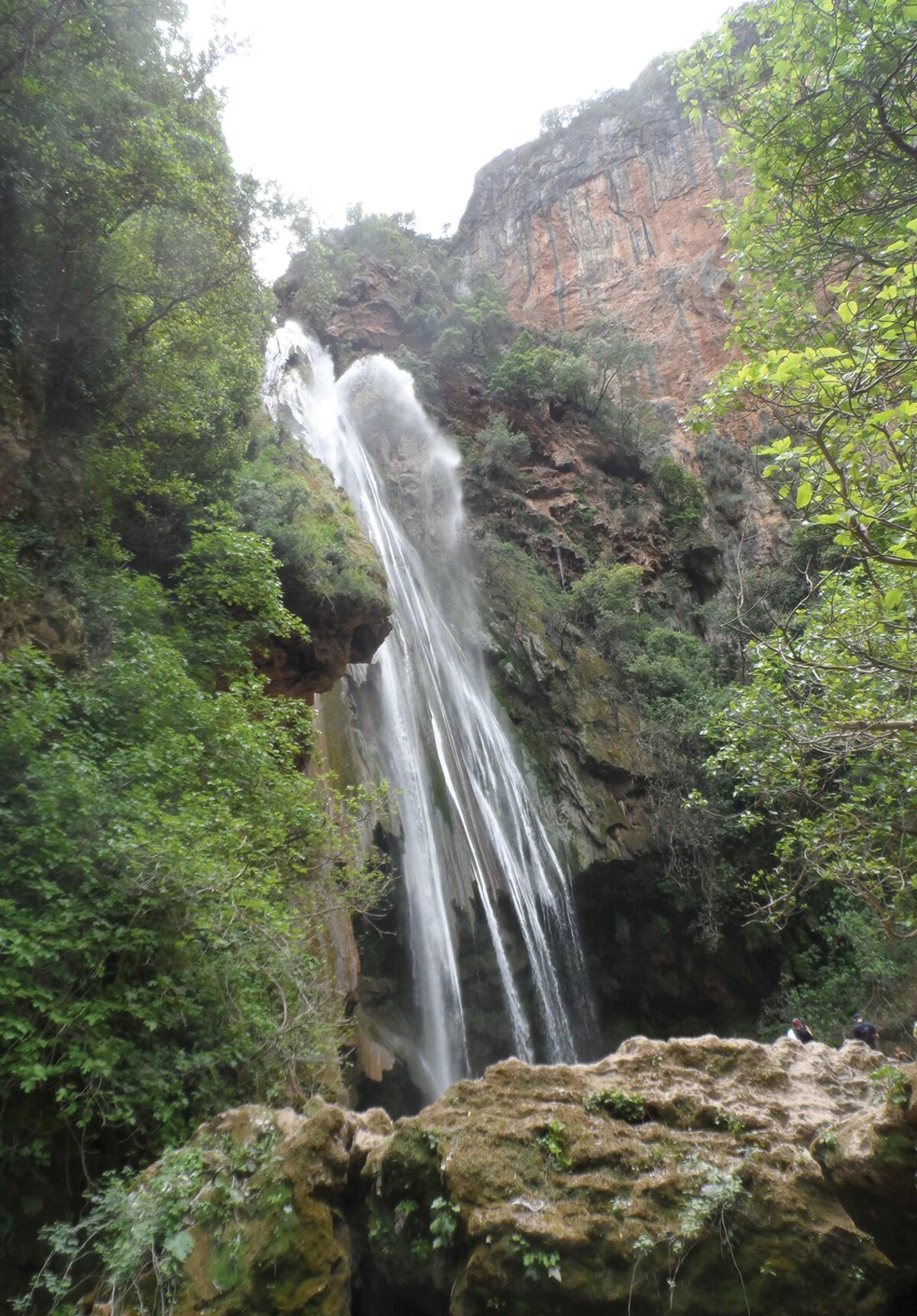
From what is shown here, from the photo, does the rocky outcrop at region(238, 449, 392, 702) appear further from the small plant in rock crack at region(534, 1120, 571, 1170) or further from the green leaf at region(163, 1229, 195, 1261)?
the small plant in rock crack at region(534, 1120, 571, 1170)

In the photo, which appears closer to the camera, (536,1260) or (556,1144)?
(536,1260)

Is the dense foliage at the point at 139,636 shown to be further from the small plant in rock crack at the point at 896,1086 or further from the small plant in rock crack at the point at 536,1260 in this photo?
the small plant in rock crack at the point at 896,1086

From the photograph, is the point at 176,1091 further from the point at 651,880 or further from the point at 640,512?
the point at 640,512

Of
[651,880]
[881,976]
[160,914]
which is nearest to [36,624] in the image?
[160,914]

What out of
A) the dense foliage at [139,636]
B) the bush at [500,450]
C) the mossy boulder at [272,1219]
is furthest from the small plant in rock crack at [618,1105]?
the bush at [500,450]

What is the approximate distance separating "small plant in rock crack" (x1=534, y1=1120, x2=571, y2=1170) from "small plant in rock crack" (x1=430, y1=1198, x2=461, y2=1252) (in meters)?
0.47

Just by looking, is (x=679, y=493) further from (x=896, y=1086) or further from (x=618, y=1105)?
(x=896, y=1086)

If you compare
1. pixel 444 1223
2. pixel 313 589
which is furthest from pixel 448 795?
pixel 444 1223

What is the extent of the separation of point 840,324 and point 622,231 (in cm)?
3660

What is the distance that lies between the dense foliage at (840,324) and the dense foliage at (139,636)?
4.17 meters

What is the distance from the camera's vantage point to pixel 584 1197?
10.7ft

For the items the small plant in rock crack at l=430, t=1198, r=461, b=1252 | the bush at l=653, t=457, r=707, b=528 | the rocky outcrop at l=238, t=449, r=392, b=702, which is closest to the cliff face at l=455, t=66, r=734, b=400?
the bush at l=653, t=457, r=707, b=528

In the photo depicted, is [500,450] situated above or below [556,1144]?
above

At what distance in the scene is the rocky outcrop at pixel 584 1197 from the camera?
2.96 meters
